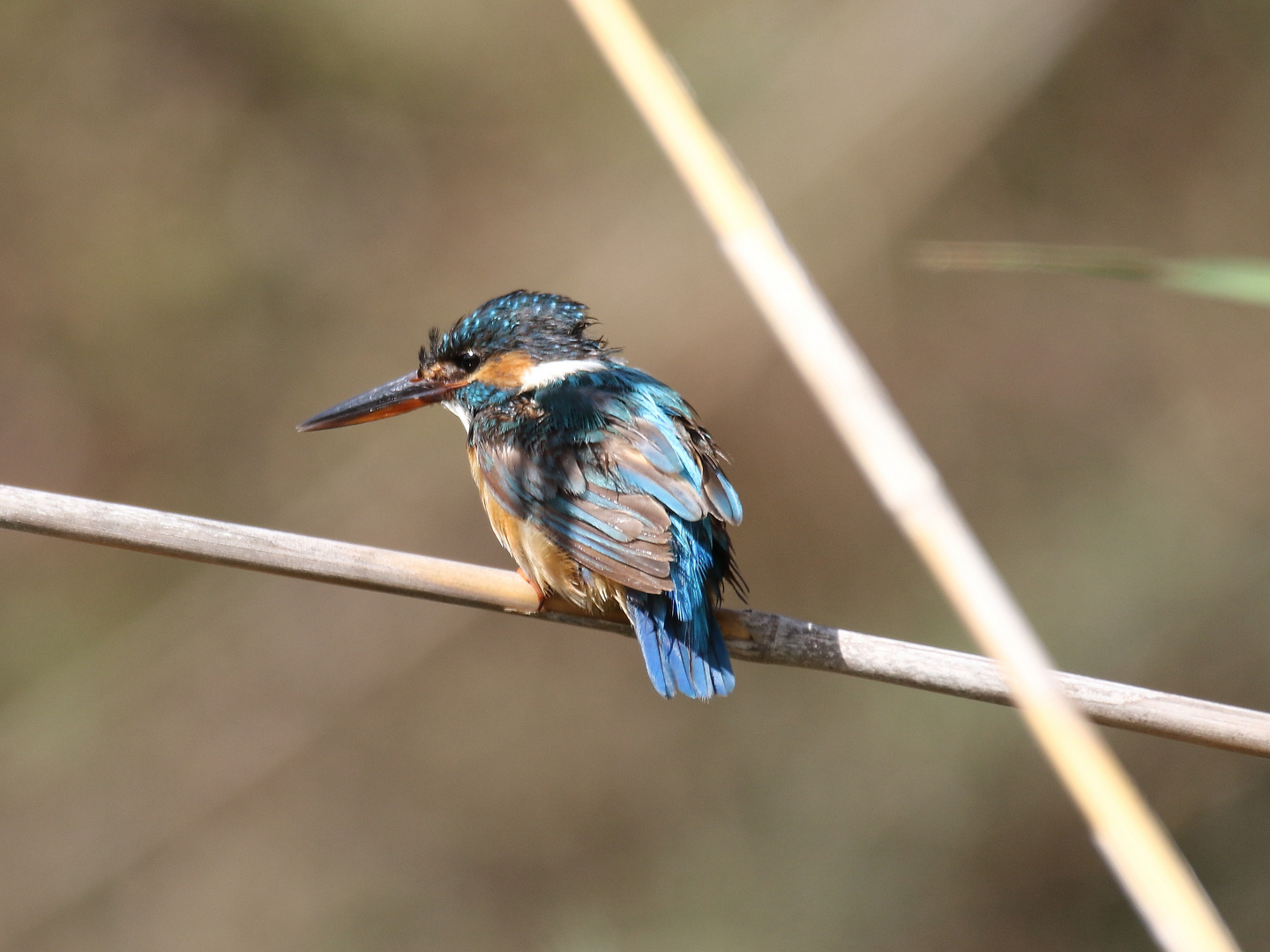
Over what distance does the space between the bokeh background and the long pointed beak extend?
5.20 ft

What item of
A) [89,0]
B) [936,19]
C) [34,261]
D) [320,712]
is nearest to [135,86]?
[89,0]

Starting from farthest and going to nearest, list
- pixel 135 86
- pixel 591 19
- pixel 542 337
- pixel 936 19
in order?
pixel 135 86
pixel 936 19
pixel 542 337
pixel 591 19

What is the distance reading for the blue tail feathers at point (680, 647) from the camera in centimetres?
187

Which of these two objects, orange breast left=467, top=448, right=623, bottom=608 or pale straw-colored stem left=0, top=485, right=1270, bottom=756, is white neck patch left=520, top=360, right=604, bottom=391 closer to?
orange breast left=467, top=448, right=623, bottom=608

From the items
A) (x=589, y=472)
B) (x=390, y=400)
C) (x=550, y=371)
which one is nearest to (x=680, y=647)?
(x=589, y=472)

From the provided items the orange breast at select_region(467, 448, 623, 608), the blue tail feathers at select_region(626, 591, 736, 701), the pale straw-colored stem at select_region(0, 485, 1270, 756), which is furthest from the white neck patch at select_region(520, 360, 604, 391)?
the pale straw-colored stem at select_region(0, 485, 1270, 756)

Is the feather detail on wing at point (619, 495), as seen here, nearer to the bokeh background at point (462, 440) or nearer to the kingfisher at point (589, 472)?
the kingfisher at point (589, 472)

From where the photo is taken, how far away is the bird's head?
99.1 inches

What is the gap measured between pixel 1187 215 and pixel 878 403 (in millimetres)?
4212

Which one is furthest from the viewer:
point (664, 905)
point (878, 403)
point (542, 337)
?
point (664, 905)

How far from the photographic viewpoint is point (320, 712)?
13.1ft

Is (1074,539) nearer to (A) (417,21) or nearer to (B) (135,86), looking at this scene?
(A) (417,21)

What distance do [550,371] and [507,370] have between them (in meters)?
0.10

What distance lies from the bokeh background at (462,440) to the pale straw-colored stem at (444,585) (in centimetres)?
233
